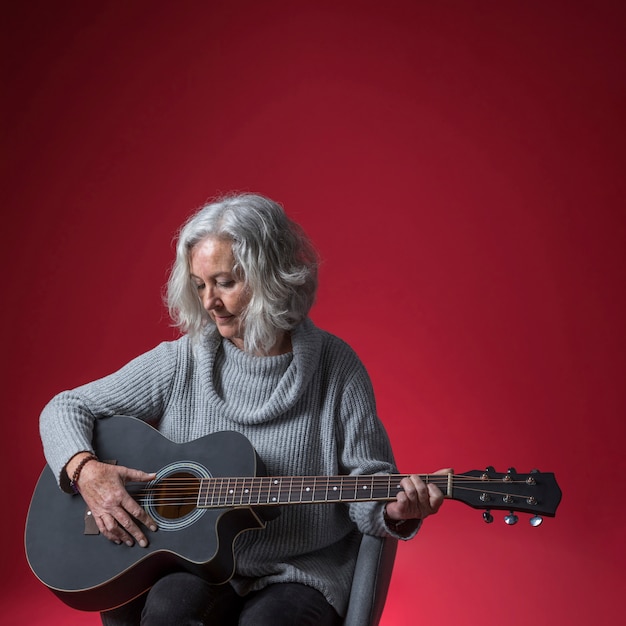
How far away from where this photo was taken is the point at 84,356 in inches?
138

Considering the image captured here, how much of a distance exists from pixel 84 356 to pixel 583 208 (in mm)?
2054

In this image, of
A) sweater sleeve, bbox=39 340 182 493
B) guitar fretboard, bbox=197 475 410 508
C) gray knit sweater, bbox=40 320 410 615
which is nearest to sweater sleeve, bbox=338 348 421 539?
gray knit sweater, bbox=40 320 410 615

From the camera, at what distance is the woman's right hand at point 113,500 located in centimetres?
192

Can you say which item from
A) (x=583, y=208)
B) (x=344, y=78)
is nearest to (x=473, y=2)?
(x=344, y=78)

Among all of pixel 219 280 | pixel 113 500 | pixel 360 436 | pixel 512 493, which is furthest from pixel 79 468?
pixel 512 493

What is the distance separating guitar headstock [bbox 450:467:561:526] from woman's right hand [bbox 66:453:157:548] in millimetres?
698

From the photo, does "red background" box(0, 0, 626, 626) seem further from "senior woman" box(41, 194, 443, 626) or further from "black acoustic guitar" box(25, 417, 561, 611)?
"black acoustic guitar" box(25, 417, 561, 611)

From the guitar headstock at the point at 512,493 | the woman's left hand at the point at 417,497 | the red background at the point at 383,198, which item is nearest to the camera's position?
the guitar headstock at the point at 512,493

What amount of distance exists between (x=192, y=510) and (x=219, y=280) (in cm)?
54

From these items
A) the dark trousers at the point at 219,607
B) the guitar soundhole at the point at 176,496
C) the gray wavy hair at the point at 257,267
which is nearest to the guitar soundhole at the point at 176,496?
the guitar soundhole at the point at 176,496

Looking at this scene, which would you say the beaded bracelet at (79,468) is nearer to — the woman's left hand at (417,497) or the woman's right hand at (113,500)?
the woman's right hand at (113,500)

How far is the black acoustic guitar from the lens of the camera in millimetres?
1842

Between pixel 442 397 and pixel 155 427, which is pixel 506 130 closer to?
pixel 442 397

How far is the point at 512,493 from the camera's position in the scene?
176 cm
